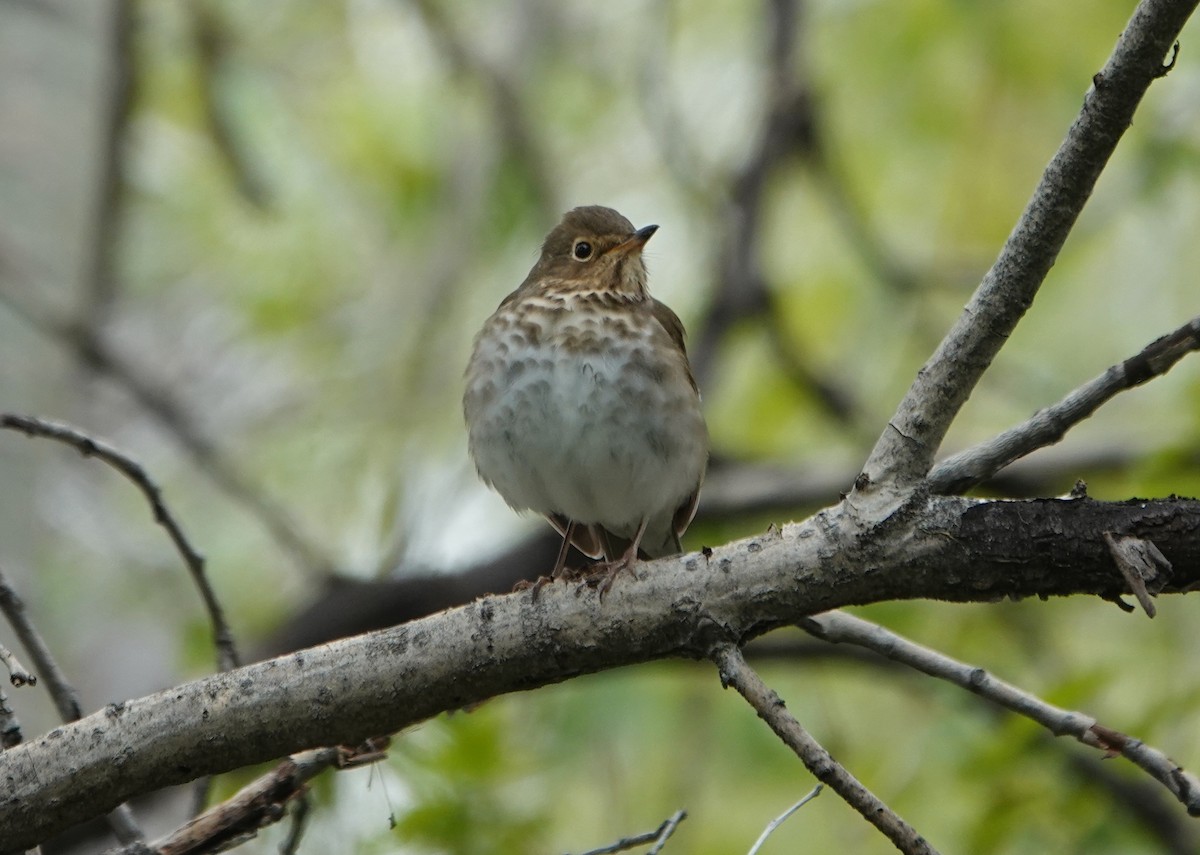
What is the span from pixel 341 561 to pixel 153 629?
47.4 inches

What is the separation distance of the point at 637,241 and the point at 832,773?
119 inches

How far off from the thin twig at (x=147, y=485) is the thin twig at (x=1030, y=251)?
1519mm

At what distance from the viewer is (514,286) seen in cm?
777

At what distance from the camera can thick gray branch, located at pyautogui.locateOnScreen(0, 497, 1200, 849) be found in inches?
99.9

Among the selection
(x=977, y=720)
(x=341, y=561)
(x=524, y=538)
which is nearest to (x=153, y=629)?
(x=341, y=561)

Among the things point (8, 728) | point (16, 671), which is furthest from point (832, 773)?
point (8, 728)

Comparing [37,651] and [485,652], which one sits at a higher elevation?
[37,651]

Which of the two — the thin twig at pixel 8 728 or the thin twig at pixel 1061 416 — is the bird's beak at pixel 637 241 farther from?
the thin twig at pixel 8 728

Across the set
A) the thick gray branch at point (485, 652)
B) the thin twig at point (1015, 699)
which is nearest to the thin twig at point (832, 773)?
the thick gray branch at point (485, 652)

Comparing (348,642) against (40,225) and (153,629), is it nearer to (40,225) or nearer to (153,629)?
(40,225)

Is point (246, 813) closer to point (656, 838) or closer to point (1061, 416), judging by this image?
point (656, 838)

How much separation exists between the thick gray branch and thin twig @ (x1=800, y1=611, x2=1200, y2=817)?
349 mm

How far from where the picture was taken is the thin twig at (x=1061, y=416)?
2438mm

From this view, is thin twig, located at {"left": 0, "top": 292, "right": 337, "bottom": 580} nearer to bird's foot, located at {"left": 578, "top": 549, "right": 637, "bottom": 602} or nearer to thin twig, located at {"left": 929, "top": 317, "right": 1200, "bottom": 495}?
bird's foot, located at {"left": 578, "top": 549, "right": 637, "bottom": 602}
